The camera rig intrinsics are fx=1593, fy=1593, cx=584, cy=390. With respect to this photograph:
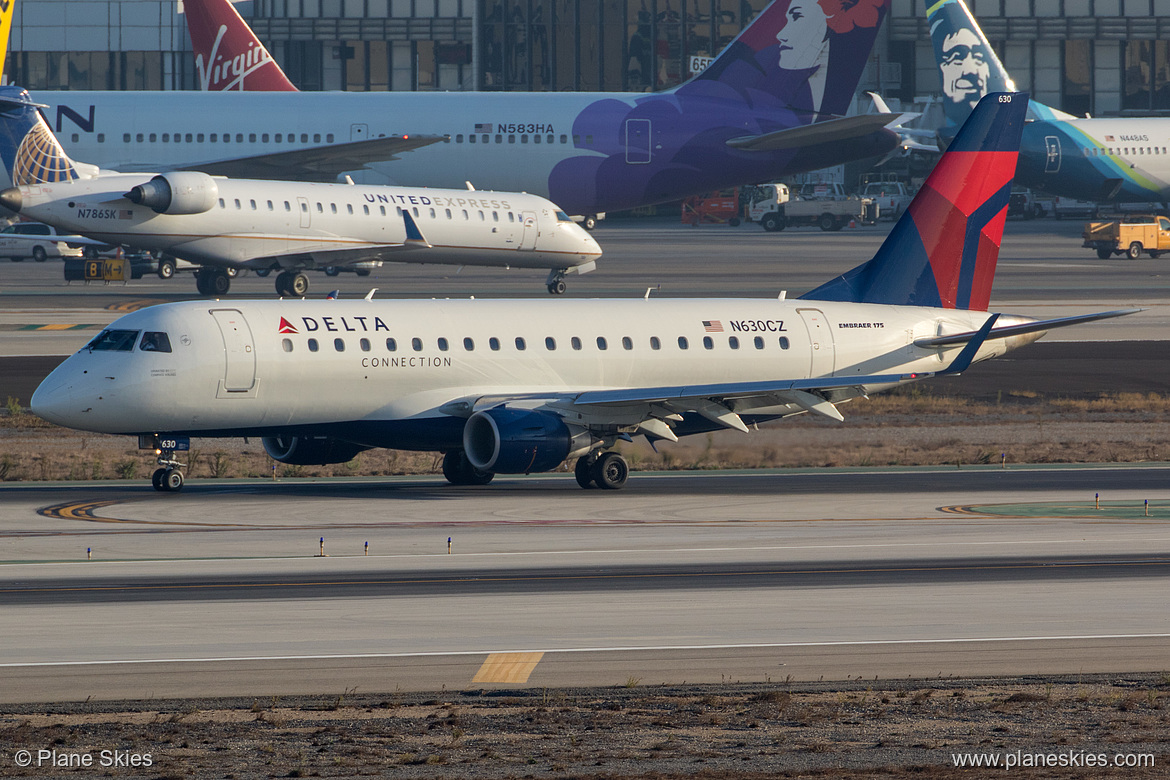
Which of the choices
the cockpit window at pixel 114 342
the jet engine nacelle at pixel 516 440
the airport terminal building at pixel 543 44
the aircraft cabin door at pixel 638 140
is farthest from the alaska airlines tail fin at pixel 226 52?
the airport terminal building at pixel 543 44

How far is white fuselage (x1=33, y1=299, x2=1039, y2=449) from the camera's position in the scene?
105 feet

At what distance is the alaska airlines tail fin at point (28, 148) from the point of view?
2608 inches

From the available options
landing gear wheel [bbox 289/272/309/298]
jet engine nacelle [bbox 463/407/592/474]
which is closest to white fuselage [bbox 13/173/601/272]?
landing gear wheel [bbox 289/272/309/298]

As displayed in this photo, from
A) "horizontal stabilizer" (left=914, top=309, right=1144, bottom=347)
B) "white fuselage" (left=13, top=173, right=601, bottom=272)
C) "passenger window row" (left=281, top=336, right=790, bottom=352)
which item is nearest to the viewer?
"passenger window row" (left=281, top=336, right=790, bottom=352)

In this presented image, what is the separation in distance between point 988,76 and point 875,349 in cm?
8972

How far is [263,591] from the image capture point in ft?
76.0

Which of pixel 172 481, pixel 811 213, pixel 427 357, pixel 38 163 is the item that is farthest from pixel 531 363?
pixel 811 213

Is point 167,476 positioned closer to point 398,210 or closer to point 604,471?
point 604,471

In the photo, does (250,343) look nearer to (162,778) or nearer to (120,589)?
(120,589)

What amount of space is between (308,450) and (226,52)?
56.4m

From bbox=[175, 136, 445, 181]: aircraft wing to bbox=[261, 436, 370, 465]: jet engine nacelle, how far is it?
43.1 meters

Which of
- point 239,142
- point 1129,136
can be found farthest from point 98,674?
point 1129,136

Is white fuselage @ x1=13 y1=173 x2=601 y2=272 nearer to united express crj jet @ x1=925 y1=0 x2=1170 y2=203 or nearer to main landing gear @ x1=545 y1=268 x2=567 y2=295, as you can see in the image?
main landing gear @ x1=545 y1=268 x2=567 y2=295

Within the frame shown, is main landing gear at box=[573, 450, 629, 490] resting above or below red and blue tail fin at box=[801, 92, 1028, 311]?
below
